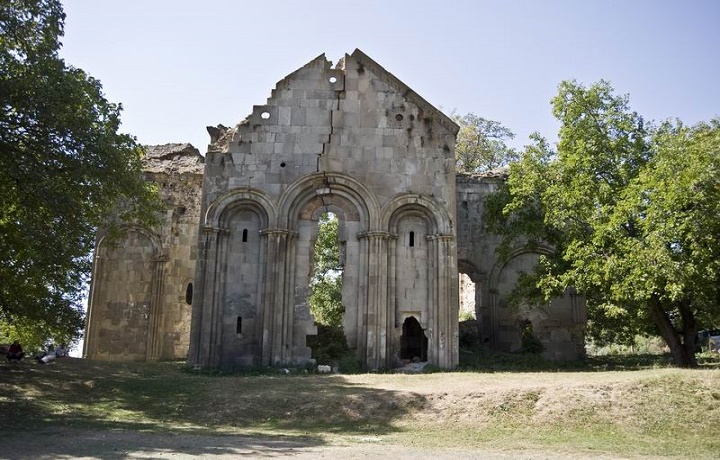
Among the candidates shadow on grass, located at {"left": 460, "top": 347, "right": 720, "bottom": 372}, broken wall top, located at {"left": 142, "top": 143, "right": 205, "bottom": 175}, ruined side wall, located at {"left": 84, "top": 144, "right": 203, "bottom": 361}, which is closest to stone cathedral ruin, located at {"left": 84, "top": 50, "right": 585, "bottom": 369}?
shadow on grass, located at {"left": 460, "top": 347, "right": 720, "bottom": 372}

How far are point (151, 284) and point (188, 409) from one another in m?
12.3

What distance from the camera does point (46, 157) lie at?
15172mm

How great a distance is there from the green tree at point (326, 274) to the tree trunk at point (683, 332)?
16.6 m

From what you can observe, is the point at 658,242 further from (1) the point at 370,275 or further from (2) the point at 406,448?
(2) the point at 406,448

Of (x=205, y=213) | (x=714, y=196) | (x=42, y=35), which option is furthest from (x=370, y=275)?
(x=42, y=35)

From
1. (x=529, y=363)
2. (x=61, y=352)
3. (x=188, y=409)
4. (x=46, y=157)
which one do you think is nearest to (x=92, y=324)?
(x=61, y=352)

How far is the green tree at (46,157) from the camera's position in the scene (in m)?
14.5

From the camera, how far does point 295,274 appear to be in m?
20.8

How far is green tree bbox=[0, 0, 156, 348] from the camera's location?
1448 centimetres

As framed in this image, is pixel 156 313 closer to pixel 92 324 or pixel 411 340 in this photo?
pixel 92 324

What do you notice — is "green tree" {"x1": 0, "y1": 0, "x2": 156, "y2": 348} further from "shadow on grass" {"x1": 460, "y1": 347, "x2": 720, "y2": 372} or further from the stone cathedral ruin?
"shadow on grass" {"x1": 460, "y1": 347, "x2": 720, "y2": 372}

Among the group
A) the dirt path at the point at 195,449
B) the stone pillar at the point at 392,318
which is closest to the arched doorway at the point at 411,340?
the stone pillar at the point at 392,318

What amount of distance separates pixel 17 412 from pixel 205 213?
29.3 ft

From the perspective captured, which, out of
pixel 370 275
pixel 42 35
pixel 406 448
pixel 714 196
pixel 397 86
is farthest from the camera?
pixel 397 86
